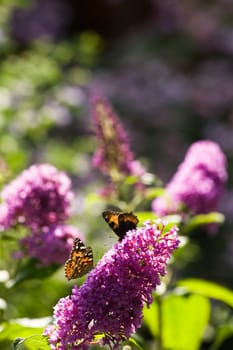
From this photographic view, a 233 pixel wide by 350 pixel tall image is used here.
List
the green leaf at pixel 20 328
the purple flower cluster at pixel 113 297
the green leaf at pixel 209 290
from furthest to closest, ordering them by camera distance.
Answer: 1. the green leaf at pixel 209 290
2. the green leaf at pixel 20 328
3. the purple flower cluster at pixel 113 297

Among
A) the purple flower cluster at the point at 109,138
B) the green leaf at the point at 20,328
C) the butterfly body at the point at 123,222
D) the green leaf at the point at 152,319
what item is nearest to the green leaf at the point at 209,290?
the green leaf at the point at 152,319

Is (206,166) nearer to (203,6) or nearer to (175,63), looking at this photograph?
(175,63)

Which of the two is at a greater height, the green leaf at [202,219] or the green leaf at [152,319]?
the green leaf at [202,219]

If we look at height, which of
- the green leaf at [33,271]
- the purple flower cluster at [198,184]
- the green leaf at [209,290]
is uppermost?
the purple flower cluster at [198,184]

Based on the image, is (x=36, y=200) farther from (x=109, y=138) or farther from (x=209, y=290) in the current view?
(x=209, y=290)

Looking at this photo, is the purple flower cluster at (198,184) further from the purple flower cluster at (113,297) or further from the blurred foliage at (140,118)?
the purple flower cluster at (113,297)

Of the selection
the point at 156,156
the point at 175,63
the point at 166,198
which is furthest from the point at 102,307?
the point at 175,63

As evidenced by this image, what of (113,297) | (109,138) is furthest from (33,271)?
(113,297)
